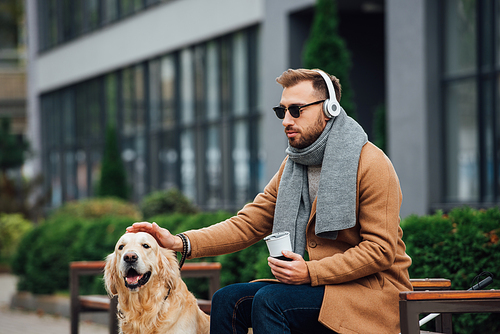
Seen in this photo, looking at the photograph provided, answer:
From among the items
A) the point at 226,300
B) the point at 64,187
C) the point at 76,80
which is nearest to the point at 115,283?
the point at 226,300

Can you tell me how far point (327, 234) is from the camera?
3227mm

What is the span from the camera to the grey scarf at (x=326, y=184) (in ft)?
10.3

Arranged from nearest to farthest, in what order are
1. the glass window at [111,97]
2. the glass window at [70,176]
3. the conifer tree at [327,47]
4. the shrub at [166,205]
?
the conifer tree at [327,47] → the shrub at [166,205] → the glass window at [111,97] → the glass window at [70,176]

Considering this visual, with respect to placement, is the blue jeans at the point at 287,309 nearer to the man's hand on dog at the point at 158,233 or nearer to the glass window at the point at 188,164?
the man's hand on dog at the point at 158,233

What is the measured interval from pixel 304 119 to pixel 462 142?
27.3 ft

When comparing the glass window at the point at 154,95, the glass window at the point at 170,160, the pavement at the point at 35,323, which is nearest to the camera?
the pavement at the point at 35,323

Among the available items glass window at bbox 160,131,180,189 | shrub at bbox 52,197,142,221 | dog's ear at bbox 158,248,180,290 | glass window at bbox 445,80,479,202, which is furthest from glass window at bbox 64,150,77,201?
dog's ear at bbox 158,248,180,290

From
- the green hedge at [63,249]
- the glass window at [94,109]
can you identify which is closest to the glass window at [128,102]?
the glass window at [94,109]

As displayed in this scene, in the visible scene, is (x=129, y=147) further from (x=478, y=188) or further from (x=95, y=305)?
(x=95, y=305)

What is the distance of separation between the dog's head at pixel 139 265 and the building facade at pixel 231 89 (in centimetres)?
802

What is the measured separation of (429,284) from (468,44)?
7965 mm

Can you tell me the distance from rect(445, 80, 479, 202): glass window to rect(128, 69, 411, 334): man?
316 inches

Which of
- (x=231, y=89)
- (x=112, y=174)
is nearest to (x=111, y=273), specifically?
(x=231, y=89)

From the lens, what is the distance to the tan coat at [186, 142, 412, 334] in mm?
3068
